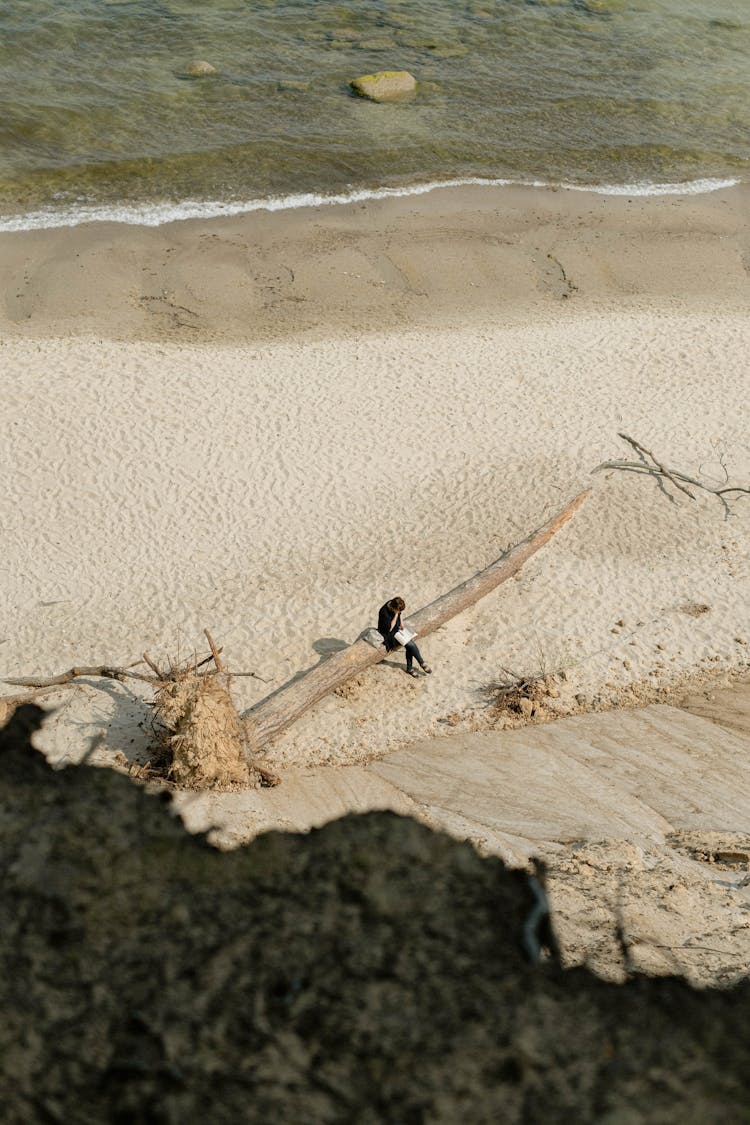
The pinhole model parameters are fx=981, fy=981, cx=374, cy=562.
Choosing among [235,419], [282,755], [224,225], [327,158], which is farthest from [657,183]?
[282,755]

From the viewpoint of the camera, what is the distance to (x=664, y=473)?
14.0m

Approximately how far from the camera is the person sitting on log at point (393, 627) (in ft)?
34.6

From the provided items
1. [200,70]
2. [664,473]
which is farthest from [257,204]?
[664,473]

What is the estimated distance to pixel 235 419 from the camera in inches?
578

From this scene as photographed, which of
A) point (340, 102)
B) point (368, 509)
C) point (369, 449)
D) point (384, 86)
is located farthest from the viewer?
point (384, 86)

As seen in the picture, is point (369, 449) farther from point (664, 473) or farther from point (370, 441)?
point (664, 473)

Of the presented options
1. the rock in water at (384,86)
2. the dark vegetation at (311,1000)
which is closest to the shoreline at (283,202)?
the rock in water at (384,86)

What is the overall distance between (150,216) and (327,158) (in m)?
4.56

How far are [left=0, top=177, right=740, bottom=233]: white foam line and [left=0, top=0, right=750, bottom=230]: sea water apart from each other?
0.20ft

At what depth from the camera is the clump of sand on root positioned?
29.6ft

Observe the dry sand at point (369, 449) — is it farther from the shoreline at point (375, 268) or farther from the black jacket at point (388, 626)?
the black jacket at point (388, 626)

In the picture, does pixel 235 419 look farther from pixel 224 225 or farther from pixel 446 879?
pixel 446 879

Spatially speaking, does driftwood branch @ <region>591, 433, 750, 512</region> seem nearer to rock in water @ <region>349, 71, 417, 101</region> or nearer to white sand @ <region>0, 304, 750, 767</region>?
white sand @ <region>0, 304, 750, 767</region>

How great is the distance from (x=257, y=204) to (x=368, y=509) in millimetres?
9716
